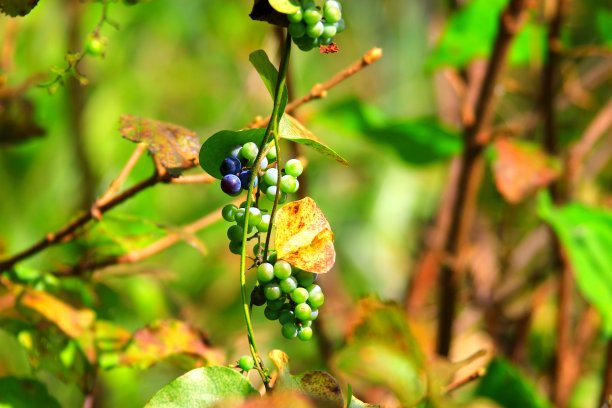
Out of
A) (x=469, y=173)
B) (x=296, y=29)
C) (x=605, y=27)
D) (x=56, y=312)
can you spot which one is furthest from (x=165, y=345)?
(x=605, y=27)

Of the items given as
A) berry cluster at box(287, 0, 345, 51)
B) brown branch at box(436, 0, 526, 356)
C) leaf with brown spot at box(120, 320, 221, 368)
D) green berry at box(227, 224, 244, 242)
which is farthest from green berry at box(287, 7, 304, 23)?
brown branch at box(436, 0, 526, 356)

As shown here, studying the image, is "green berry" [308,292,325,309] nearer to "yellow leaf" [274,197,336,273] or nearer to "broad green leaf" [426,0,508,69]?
"yellow leaf" [274,197,336,273]

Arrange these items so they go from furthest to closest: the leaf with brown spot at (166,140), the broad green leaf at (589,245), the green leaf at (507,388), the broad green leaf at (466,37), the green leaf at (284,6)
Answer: the broad green leaf at (466,37) < the broad green leaf at (589,245) < the green leaf at (507,388) < the leaf with brown spot at (166,140) < the green leaf at (284,6)

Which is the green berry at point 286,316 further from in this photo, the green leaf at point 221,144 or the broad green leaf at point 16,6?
the broad green leaf at point 16,6

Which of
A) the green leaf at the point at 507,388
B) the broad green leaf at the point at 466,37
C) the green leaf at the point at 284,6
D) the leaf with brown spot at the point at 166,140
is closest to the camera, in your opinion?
the green leaf at the point at 284,6

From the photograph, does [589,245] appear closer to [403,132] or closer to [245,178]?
[403,132]

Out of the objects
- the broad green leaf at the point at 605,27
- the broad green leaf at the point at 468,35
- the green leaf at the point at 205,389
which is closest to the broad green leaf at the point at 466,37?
the broad green leaf at the point at 468,35
